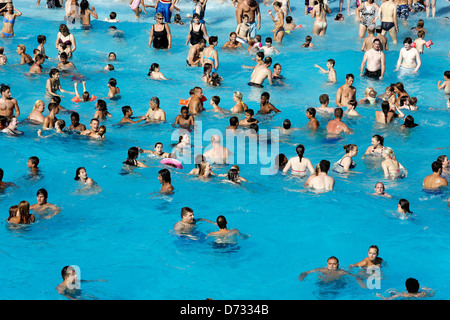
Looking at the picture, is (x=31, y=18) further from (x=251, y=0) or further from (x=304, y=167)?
(x=304, y=167)

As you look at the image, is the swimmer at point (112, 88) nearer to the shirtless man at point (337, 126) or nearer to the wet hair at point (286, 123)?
the wet hair at point (286, 123)

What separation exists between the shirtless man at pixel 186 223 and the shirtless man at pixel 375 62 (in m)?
10.8

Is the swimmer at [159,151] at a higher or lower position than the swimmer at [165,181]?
higher

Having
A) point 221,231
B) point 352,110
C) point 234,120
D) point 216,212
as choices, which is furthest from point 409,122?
point 221,231

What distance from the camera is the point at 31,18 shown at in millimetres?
30031

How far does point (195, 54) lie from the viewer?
24.7 metres

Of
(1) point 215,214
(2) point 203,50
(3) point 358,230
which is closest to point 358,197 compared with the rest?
(3) point 358,230

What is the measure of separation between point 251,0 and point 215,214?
504 inches

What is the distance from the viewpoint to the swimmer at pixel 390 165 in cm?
1717

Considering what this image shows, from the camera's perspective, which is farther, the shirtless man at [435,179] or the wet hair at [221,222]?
the shirtless man at [435,179]

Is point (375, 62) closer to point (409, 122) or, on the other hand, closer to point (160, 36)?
point (409, 122)

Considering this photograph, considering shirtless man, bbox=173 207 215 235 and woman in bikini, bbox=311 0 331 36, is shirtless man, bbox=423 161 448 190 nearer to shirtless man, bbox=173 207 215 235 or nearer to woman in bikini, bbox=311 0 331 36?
shirtless man, bbox=173 207 215 235

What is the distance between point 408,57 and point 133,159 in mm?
10899

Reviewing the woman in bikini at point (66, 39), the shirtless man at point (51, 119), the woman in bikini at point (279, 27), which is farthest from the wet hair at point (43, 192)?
the woman in bikini at point (279, 27)
